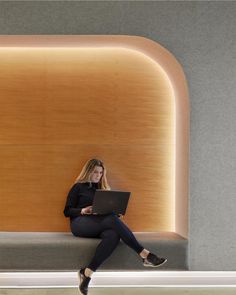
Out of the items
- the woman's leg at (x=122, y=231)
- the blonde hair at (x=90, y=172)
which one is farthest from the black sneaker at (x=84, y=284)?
the blonde hair at (x=90, y=172)

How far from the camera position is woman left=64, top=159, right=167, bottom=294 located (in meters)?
4.32

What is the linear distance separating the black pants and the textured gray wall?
29.0 inches

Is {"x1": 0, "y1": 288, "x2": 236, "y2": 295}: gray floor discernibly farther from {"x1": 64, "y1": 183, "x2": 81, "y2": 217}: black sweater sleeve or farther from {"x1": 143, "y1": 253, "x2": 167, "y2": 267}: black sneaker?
{"x1": 64, "y1": 183, "x2": 81, "y2": 217}: black sweater sleeve

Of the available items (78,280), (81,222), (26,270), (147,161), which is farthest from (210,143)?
(26,270)

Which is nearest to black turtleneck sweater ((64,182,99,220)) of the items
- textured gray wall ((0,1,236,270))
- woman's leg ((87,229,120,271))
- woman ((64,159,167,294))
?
woman ((64,159,167,294))

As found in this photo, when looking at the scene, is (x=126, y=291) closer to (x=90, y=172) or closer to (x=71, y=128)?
(x=90, y=172)

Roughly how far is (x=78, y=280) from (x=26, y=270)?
504 millimetres

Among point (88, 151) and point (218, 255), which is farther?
point (88, 151)

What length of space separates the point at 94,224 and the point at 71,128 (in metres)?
1.19

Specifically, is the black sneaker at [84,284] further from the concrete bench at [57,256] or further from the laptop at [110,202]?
the laptop at [110,202]

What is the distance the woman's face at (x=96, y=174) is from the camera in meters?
4.86

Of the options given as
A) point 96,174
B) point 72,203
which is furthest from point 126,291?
point 96,174

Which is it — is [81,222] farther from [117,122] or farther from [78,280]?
[117,122]

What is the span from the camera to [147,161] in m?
5.23
